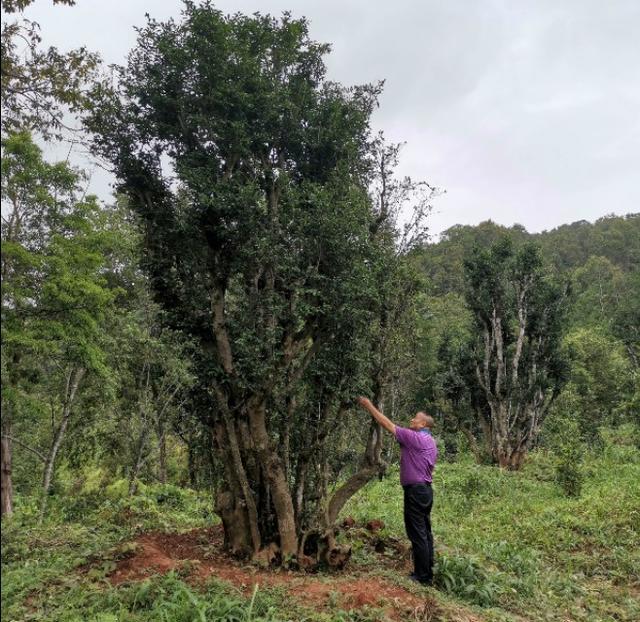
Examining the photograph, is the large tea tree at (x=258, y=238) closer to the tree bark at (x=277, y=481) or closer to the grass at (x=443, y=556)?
the tree bark at (x=277, y=481)

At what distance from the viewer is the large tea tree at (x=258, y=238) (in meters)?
6.44

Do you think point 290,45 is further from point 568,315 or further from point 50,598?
point 568,315

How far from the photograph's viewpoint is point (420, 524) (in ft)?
20.7

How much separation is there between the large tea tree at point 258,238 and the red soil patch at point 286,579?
1.39 ft

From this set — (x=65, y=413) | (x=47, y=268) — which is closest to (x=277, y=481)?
(x=47, y=268)

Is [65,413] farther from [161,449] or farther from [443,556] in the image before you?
[443,556]

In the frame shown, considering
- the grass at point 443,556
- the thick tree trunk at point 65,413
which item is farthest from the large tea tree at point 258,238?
the thick tree trunk at point 65,413

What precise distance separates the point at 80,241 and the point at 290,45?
4988 mm

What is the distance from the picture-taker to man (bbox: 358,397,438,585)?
6316mm

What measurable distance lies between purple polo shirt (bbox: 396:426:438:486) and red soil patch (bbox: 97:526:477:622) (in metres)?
1.15

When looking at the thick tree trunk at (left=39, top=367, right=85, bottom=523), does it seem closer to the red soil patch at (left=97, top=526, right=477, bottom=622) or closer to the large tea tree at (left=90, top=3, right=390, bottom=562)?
the red soil patch at (left=97, top=526, right=477, bottom=622)

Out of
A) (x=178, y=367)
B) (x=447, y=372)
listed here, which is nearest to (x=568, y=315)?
(x=447, y=372)

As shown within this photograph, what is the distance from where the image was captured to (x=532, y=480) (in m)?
16.2

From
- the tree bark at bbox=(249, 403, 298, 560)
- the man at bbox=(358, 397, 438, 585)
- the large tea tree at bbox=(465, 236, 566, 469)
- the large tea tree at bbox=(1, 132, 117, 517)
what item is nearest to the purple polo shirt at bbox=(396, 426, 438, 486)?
the man at bbox=(358, 397, 438, 585)
